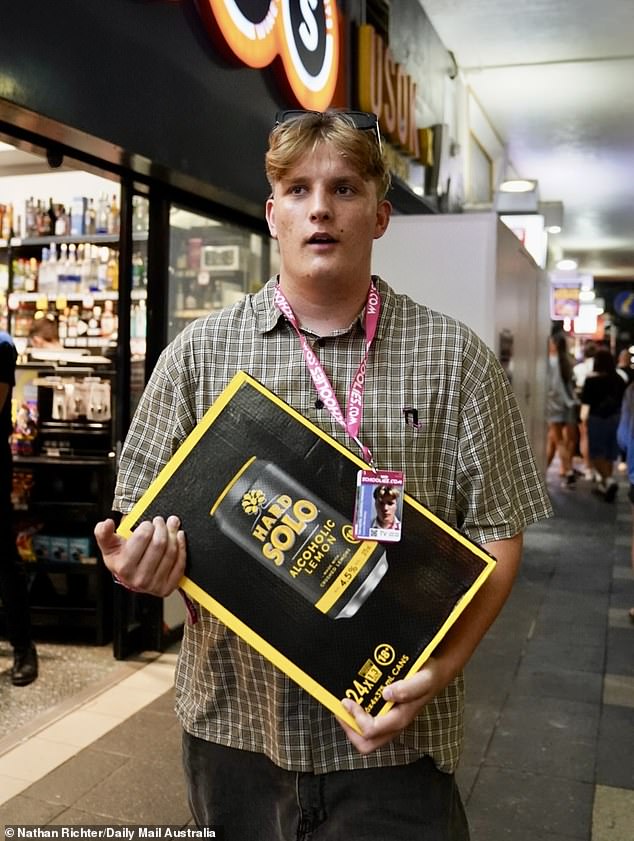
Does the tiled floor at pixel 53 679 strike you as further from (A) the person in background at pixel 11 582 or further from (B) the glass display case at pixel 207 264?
(B) the glass display case at pixel 207 264

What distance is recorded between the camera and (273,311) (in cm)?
145

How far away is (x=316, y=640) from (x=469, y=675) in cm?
338

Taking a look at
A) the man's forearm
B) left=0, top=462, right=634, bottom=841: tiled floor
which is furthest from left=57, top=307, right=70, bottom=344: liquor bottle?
the man's forearm

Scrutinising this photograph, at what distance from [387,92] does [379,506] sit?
18.5ft

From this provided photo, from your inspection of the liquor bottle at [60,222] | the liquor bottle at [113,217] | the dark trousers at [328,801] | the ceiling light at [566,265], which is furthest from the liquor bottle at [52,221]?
the ceiling light at [566,265]

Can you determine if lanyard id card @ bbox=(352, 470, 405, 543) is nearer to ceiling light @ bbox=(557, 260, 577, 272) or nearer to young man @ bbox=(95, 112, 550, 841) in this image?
young man @ bbox=(95, 112, 550, 841)

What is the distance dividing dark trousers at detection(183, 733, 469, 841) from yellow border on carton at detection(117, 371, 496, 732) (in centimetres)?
28

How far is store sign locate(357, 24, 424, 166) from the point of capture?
5.86 m

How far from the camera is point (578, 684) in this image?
4.27 metres

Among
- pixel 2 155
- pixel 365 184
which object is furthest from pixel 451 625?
pixel 2 155

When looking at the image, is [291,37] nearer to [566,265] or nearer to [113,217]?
[113,217]

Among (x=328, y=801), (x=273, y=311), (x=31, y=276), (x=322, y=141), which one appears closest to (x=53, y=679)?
(x=31, y=276)

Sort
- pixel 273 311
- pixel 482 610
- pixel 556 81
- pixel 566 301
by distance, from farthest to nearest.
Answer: pixel 566 301, pixel 556 81, pixel 273 311, pixel 482 610

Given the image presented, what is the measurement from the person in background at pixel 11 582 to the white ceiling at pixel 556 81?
462cm
